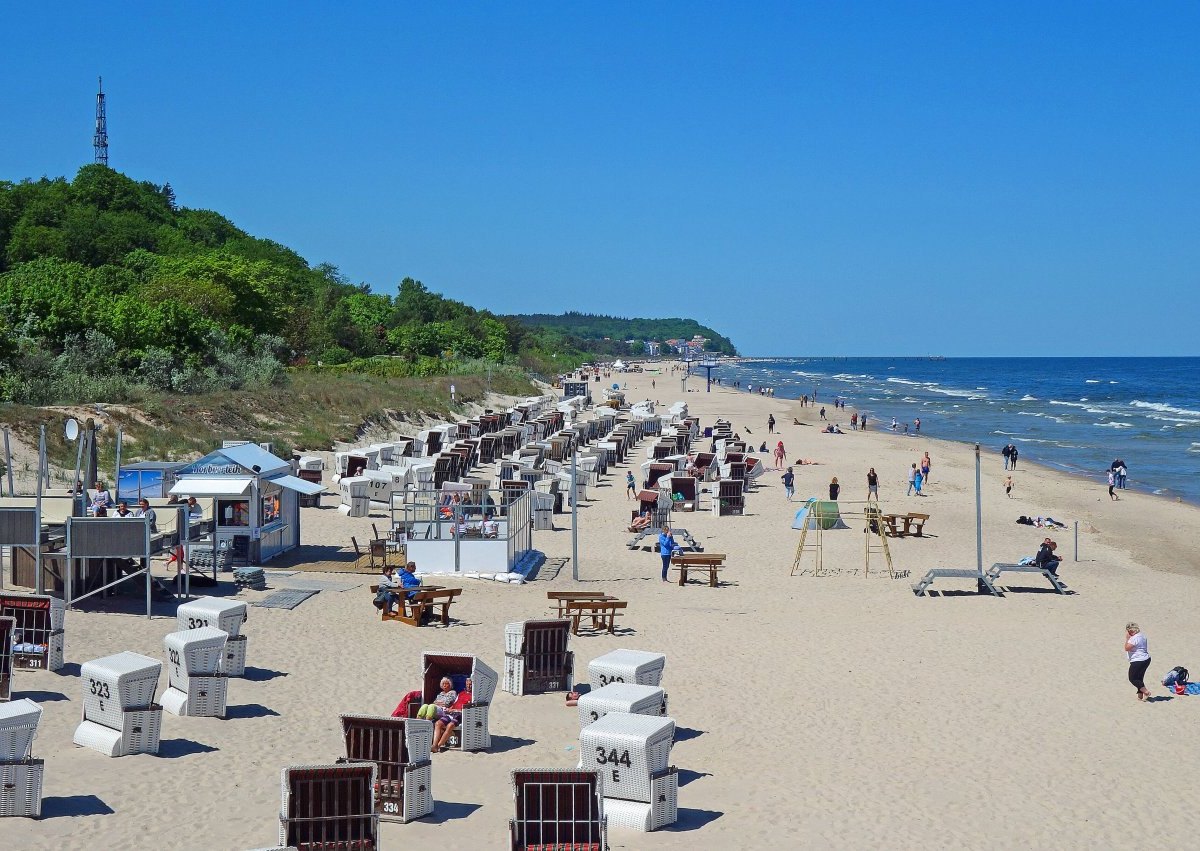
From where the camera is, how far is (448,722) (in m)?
11.1

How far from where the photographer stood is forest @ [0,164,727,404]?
4003 cm

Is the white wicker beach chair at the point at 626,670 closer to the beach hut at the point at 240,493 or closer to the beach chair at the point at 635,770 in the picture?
the beach chair at the point at 635,770

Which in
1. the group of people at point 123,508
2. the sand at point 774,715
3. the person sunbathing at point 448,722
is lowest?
the sand at point 774,715

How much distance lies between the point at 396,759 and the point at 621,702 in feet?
6.88

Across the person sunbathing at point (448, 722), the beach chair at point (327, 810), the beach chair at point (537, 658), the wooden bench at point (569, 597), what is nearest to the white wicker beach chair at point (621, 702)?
the person sunbathing at point (448, 722)

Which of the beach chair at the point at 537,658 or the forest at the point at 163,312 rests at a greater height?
the forest at the point at 163,312

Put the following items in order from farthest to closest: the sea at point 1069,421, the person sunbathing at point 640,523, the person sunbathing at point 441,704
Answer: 1. the sea at point 1069,421
2. the person sunbathing at point 640,523
3. the person sunbathing at point 441,704

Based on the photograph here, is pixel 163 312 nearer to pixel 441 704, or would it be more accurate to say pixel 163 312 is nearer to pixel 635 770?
pixel 441 704

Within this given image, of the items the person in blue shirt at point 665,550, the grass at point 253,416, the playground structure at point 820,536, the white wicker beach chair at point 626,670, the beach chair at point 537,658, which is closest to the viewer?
the white wicker beach chair at point 626,670

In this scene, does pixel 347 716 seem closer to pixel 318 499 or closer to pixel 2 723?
pixel 2 723

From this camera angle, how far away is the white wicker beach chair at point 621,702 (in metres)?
10.5

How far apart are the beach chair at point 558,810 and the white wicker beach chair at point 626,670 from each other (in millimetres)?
3423

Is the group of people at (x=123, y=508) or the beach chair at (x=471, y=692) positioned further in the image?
the group of people at (x=123, y=508)

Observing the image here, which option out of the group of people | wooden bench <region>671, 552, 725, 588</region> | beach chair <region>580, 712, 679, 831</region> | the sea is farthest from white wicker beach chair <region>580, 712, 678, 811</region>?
the sea
